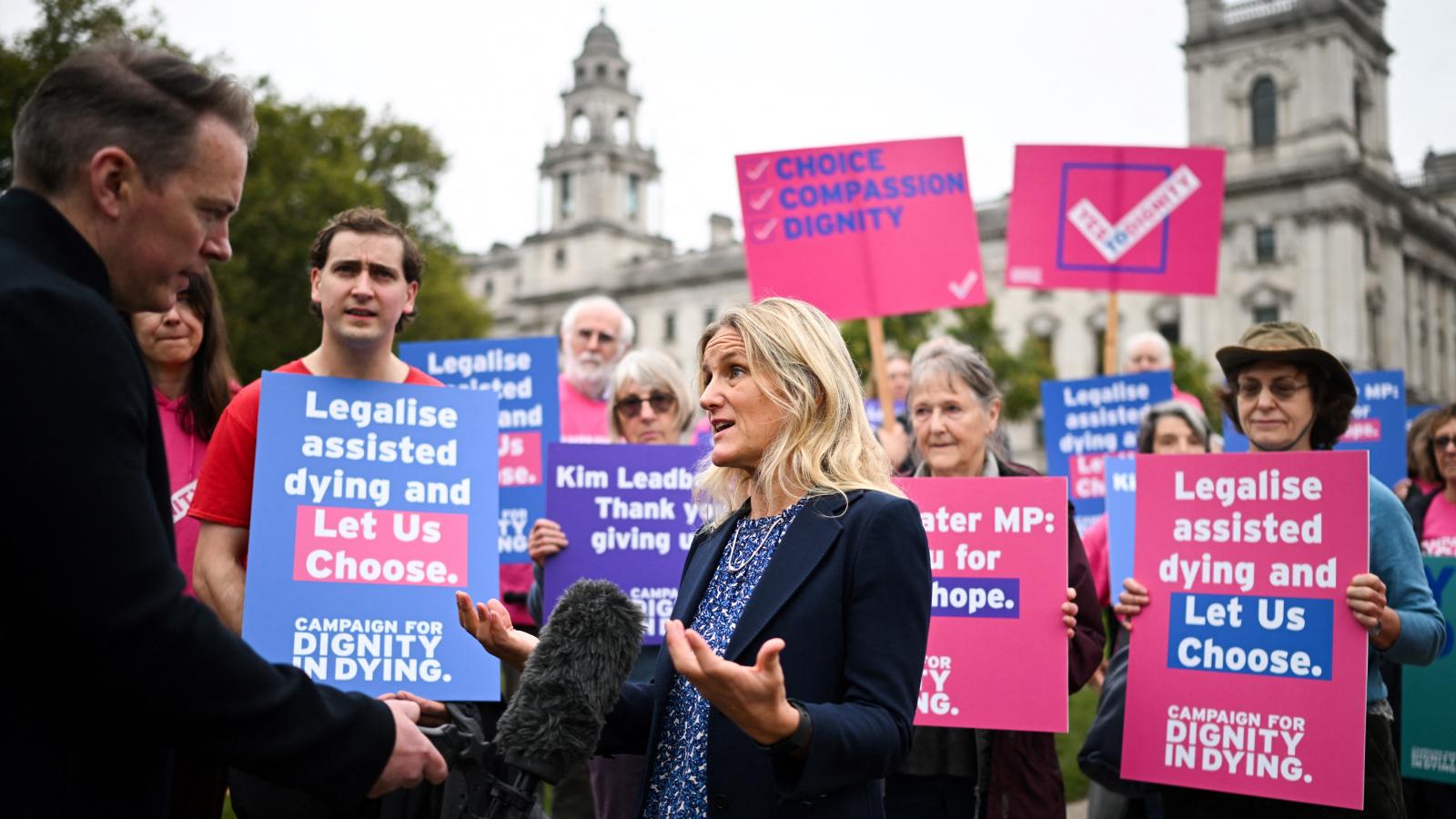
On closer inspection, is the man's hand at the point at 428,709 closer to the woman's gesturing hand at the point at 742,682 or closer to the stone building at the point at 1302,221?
the woman's gesturing hand at the point at 742,682

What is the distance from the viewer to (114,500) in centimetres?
199

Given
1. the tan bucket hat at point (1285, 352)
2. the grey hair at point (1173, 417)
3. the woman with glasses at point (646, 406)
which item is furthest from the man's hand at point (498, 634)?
the grey hair at point (1173, 417)

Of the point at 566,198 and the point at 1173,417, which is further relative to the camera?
the point at 566,198

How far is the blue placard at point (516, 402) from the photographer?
6535mm

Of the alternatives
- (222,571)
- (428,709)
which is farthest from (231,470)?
(428,709)

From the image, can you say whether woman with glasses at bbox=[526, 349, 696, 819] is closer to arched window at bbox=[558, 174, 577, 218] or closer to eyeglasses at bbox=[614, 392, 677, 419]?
eyeglasses at bbox=[614, 392, 677, 419]

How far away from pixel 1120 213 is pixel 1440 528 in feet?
9.35

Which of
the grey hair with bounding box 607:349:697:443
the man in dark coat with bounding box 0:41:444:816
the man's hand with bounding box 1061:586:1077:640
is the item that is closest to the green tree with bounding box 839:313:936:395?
the grey hair with bounding box 607:349:697:443

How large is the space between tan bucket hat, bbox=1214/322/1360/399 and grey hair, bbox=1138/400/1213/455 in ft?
5.07

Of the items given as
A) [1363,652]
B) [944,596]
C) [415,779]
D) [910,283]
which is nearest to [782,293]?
[910,283]

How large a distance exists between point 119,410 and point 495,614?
3.84 ft

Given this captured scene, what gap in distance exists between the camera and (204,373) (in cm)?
446

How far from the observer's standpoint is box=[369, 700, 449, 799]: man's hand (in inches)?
89.9

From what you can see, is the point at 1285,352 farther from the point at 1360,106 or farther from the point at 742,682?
Result: the point at 1360,106
